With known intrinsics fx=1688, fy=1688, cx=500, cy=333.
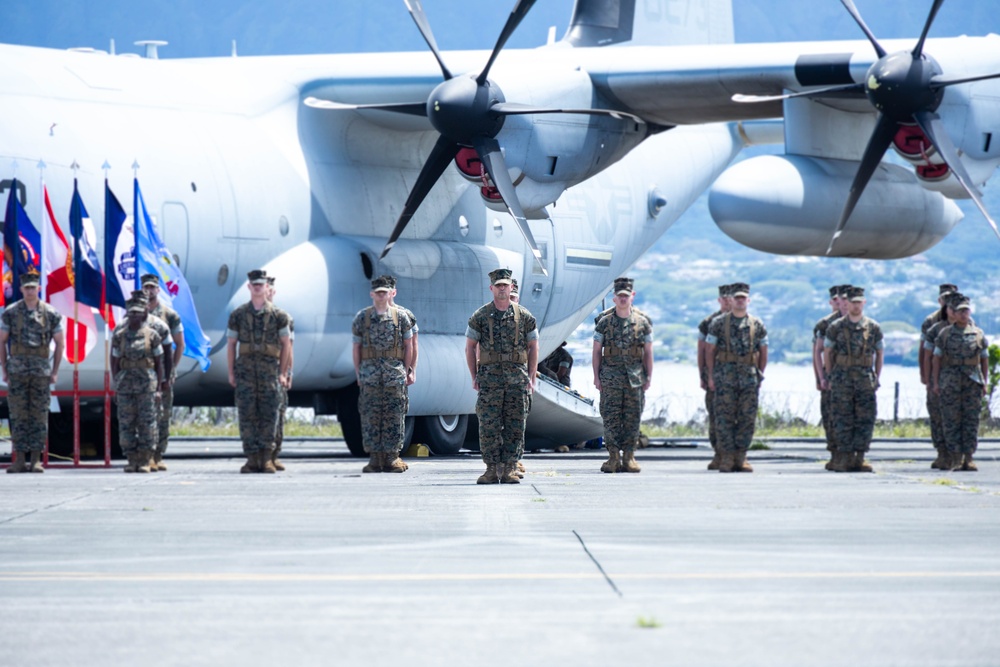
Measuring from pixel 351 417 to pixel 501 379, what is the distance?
6489mm

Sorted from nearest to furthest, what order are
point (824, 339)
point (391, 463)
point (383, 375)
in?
point (383, 375) < point (391, 463) < point (824, 339)

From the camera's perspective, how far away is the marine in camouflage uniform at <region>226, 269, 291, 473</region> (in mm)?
14656

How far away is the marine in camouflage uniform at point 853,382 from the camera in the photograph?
15258 mm

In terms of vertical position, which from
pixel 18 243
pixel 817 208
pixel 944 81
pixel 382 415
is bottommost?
pixel 382 415

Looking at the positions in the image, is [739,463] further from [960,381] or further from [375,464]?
[375,464]

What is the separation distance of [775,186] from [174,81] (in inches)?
258

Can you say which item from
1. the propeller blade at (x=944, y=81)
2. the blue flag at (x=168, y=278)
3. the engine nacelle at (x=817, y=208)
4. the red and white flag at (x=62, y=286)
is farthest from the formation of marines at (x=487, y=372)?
the engine nacelle at (x=817, y=208)

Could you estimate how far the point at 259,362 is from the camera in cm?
1466

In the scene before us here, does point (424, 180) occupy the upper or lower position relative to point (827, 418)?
upper

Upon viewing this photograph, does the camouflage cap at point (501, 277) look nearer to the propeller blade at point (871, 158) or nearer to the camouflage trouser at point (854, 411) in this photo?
the camouflage trouser at point (854, 411)

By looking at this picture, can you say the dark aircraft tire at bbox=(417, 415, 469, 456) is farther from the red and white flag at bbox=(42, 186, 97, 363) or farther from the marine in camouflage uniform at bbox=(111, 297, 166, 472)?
the marine in camouflage uniform at bbox=(111, 297, 166, 472)

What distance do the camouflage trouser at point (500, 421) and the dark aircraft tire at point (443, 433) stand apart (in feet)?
20.4

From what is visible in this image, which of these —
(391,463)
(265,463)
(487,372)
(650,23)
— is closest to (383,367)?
(391,463)

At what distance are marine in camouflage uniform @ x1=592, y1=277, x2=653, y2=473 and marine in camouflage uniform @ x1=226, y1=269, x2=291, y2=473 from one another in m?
2.76
